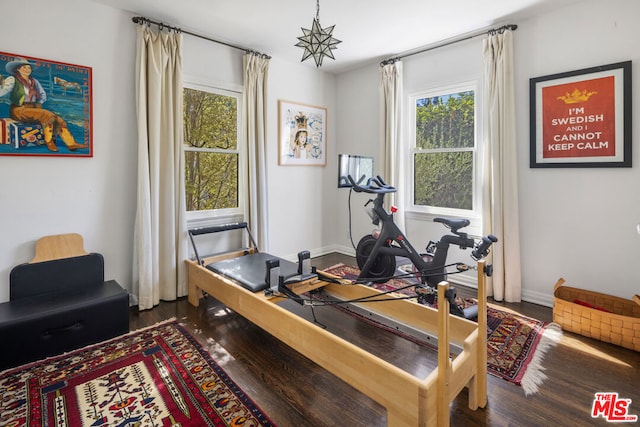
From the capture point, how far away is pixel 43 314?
7.29 feet

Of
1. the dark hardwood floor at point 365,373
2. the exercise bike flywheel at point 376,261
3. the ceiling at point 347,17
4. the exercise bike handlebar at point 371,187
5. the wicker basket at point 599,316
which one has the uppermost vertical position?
the ceiling at point 347,17

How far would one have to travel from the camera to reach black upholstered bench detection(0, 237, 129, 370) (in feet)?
7.09

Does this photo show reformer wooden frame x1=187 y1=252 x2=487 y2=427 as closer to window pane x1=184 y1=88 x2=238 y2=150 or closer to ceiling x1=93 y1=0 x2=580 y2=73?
window pane x1=184 y1=88 x2=238 y2=150

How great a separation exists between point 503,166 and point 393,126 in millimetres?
1359

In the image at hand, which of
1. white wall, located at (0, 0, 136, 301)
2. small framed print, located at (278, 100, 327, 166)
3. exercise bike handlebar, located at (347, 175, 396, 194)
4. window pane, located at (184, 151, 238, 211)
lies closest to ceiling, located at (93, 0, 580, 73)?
white wall, located at (0, 0, 136, 301)

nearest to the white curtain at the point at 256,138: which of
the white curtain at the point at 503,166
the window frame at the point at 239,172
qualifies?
the window frame at the point at 239,172

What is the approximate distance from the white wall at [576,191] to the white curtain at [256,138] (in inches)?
86.5

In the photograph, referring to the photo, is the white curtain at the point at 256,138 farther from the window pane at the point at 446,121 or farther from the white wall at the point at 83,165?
the window pane at the point at 446,121

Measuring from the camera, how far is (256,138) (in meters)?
3.89

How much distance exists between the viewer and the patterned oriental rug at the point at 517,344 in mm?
2064

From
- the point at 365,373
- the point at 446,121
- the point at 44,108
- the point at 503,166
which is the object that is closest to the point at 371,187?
the point at 503,166

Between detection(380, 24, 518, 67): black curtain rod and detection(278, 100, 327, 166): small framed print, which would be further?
detection(278, 100, 327, 166): small framed print

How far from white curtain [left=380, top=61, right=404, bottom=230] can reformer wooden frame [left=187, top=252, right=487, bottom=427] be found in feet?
5.92

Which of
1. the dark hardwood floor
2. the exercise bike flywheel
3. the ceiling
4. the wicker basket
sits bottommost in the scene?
the dark hardwood floor
